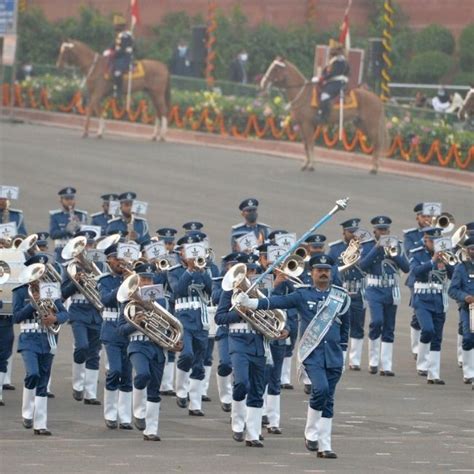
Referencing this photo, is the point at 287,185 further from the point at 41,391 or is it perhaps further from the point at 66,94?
the point at 41,391

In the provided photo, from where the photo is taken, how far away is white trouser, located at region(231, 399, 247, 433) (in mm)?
21000

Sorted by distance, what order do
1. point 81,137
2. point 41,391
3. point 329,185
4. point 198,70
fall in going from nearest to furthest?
1. point 41,391
2. point 329,185
3. point 81,137
4. point 198,70

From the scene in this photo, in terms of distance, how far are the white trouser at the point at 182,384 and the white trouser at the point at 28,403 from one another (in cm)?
235

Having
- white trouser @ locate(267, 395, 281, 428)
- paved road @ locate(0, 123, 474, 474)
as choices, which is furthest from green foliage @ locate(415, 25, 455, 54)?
white trouser @ locate(267, 395, 281, 428)

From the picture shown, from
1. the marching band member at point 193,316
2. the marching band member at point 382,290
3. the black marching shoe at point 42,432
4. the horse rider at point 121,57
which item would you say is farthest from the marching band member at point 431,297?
the horse rider at point 121,57

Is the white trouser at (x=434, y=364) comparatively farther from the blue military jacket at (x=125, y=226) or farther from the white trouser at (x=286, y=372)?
the blue military jacket at (x=125, y=226)

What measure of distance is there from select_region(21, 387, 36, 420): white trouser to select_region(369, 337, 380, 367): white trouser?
6.51 metres

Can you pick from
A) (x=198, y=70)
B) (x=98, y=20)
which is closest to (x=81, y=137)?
Result: (x=198, y=70)

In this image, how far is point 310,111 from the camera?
44.4 meters

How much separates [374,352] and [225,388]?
3.93 m

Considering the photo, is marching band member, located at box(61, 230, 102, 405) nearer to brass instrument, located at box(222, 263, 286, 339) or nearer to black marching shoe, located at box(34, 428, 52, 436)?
black marching shoe, located at box(34, 428, 52, 436)

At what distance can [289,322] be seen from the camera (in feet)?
74.8

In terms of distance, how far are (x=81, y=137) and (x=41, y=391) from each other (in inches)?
1129

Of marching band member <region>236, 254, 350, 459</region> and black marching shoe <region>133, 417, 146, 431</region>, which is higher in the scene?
marching band member <region>236, 254, 350, 459</region>
